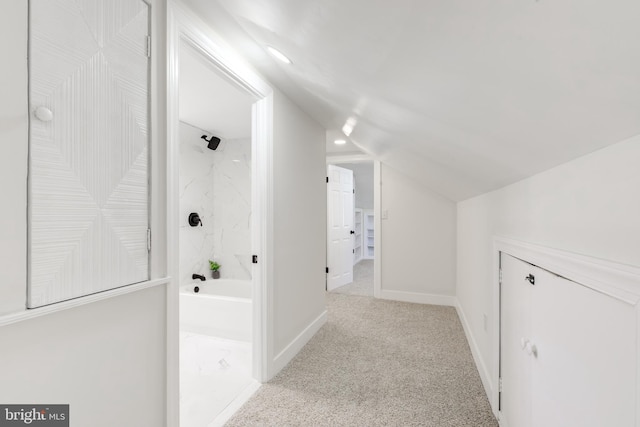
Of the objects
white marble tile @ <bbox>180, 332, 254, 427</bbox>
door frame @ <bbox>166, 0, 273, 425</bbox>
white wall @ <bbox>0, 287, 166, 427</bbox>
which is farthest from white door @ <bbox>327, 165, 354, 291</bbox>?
white wall @ <bbox>0, 287, 166, 427</bbox>

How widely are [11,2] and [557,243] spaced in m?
1.80

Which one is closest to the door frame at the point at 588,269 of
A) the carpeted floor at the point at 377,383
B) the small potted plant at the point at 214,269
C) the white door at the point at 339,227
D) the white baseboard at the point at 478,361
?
the white baseboard at the point at 478,361

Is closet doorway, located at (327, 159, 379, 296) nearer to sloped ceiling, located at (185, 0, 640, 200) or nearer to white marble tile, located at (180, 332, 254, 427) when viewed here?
white marble tile, located at (180, 332, 254, 427)

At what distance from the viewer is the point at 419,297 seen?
4.14 m

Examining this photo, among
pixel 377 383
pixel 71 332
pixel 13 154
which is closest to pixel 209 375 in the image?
pixel 377 383

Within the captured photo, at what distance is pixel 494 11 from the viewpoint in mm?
502

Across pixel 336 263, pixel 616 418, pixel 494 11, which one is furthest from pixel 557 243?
pixel 336 263

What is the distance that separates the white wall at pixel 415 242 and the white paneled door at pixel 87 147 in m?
3.61

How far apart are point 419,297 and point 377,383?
2243 mm

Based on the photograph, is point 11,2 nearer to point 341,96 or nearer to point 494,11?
point 494,11

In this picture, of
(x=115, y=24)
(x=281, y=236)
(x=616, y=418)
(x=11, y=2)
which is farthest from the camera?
(x=281, y=236)

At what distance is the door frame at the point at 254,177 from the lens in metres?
1.30

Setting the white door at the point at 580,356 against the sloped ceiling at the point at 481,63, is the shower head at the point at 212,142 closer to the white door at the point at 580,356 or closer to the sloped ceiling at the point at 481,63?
the sloped ceiling at the point at 481,63

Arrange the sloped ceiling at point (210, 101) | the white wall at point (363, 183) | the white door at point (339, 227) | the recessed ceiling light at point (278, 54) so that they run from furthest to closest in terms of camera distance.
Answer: the white wall at point (363, 183) < the white door at point (339, 227) < the sloped ceiling at point (210, 101) < the recessed ceiling light at point (278, 54)
